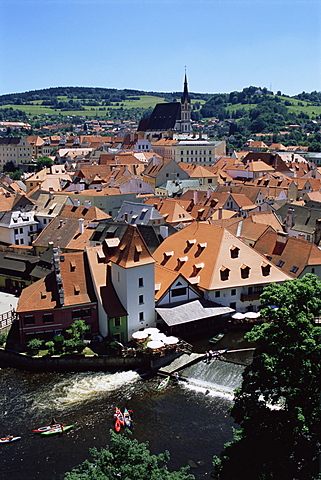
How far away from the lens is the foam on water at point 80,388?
4078 cm

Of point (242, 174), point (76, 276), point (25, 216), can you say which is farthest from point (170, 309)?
point (242, 174)

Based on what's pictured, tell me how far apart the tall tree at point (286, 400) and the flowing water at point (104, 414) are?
6.73m

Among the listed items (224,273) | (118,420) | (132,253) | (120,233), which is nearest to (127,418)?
(118,420)

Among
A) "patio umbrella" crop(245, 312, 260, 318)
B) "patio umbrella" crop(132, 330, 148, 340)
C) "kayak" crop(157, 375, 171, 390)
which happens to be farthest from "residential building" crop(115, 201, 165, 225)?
"kayak" crop(157, 375, 171, 390)

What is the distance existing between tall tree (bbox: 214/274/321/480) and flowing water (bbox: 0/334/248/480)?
22.1ft

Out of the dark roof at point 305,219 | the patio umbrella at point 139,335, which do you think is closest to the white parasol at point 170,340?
the patio umbrella at point 139,335

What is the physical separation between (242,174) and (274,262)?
266 ft

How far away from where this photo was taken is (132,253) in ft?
161

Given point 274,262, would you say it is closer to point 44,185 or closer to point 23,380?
point 23,380

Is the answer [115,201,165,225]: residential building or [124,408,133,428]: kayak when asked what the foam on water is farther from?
[115,201,165,225]: residential building

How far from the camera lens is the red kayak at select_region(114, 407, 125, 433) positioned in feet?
121

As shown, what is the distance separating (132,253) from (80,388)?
44.3 feet

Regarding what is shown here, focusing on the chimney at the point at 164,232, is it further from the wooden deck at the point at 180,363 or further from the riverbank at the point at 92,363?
the riverbank at the point at 92,363

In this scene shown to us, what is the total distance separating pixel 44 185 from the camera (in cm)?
11419
